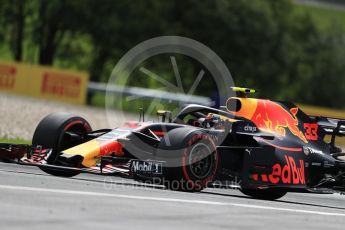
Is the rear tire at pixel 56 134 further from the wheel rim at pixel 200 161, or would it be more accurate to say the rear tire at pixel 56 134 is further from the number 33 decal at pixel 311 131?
the number 33 decal at pixel 311 131

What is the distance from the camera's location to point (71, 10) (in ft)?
170

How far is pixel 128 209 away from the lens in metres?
9.80

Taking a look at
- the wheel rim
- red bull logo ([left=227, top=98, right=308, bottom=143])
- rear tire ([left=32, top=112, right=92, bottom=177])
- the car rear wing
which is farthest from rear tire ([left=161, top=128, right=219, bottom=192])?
the car rear wing

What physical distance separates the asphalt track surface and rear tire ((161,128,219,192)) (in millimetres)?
258

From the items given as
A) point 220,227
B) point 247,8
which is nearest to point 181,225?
point 220,227

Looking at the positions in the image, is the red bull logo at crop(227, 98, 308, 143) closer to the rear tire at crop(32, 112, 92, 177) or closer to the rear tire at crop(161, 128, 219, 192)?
the rear tire at crop(161, 128, 219, 192)

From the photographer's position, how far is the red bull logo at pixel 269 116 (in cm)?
1427

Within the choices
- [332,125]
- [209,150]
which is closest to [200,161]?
[209,150]

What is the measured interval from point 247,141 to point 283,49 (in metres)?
43.7

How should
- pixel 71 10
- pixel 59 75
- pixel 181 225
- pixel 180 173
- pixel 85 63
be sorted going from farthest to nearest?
pixel 85 63 → pixel 71 10 → pixel 59 75 → pixel 180 173 → pixel 181 225

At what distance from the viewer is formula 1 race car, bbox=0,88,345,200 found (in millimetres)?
12922

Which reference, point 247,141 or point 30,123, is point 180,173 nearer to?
point 247,141

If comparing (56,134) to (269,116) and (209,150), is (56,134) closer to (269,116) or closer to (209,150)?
(209,150)

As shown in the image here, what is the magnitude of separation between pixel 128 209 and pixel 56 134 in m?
4.70
